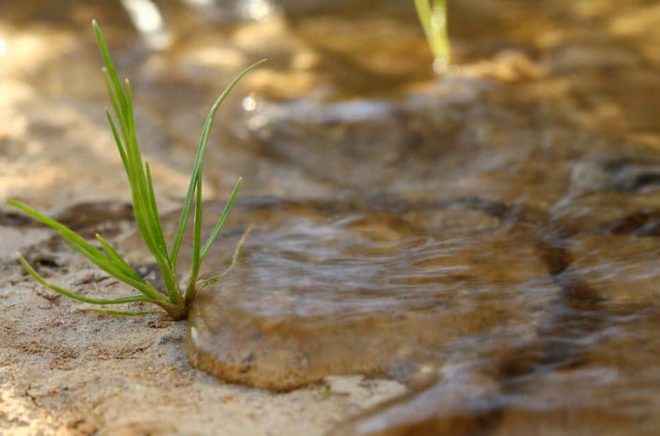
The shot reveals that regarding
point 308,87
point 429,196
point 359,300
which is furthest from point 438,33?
point 359,300

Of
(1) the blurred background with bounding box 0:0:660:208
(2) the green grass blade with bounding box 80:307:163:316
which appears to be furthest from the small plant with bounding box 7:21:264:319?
(1) the blurred background with bounding box 0:0:660:208

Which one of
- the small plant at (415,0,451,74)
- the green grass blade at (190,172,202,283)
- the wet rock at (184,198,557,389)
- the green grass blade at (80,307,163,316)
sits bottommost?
the wet rock at (184,198,557,389)

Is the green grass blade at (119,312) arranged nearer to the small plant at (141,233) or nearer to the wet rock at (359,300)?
the small plant at (141,233)

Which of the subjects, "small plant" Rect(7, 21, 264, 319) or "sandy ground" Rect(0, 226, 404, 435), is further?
"small plant" Rect(7, 21, 264, 319)

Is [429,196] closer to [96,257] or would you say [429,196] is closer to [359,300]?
[359,300]

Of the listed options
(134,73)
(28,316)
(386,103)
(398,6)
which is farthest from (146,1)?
(28,316)

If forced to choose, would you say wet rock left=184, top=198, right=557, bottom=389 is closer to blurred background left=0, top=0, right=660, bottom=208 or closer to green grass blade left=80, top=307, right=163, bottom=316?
green grass blade left=80, top=307, right=163, bottom=316

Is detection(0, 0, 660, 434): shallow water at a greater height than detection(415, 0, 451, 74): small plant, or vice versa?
detection(415, 0, 451, 74): small plant

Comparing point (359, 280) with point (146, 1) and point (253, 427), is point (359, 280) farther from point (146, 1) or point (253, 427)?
point (146, 1)
